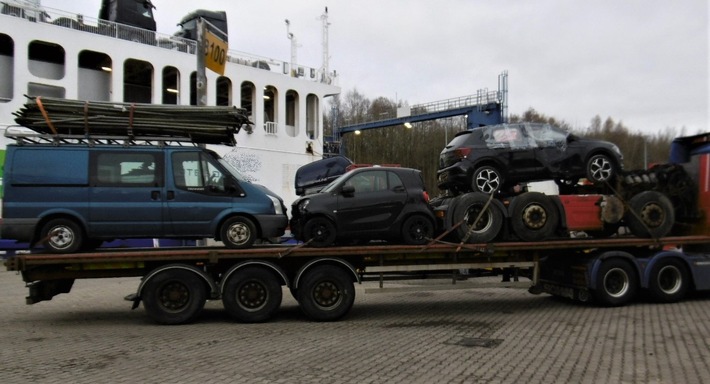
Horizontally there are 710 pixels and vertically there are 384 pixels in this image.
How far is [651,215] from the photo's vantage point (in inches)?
426

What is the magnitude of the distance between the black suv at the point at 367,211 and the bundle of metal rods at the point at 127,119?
76.6 inches

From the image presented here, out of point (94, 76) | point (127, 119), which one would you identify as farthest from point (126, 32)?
point (127, 119)


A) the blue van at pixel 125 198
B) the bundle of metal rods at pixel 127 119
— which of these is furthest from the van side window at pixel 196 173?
the bundle of metal rods at pixel 127 119

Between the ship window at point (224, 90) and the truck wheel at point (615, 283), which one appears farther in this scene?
the ship window at point (224, 90)

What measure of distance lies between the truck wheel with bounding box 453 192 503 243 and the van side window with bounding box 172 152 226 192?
13.7ft

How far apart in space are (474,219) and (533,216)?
1185 mm

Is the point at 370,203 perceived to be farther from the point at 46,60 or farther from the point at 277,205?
the point at 46,60

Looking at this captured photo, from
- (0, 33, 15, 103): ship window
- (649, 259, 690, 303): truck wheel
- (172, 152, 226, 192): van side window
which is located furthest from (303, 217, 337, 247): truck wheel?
(0, 33, 15, 103): ship window

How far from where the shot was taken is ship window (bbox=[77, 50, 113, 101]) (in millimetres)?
25172

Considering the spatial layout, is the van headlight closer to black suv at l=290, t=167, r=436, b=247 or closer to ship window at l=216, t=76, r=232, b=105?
black suv at l=290, t=167, r=436, b=247

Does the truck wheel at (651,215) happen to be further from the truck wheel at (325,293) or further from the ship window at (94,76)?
the ship window at (94,76)

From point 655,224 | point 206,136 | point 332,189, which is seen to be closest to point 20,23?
point 206,136

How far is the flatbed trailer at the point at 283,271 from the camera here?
8.92 m

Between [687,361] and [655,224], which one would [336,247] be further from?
[655,224]
